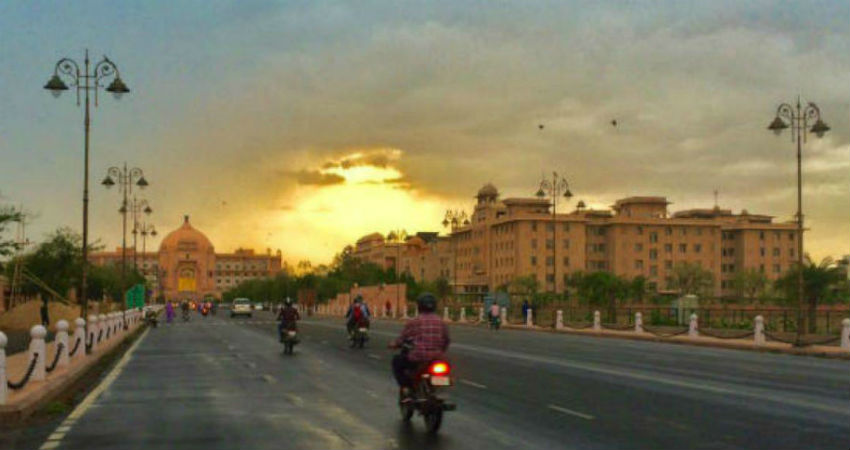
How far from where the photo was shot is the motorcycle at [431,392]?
12.6 m

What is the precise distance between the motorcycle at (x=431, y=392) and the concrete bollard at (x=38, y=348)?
8658mm

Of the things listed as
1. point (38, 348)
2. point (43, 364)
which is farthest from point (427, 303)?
point (43, 364)

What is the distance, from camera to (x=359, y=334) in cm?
3684

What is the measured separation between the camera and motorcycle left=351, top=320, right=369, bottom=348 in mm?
36766

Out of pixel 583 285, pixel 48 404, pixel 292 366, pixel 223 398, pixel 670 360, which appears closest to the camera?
pixel 48 404

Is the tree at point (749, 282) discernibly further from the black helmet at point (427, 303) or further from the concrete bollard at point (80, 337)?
the black helmet at point (427, 303)

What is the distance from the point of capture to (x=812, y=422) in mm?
13828

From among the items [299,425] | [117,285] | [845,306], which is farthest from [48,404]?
[117,285]

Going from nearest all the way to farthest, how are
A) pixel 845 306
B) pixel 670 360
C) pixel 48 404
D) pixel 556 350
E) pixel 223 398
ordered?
pixel 48 404, pixel 223 398, pixel 670 360, pixel 556 350, pixel 845 306

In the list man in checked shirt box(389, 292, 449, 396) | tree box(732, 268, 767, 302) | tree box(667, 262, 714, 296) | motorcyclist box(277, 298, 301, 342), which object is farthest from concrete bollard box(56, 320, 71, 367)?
tree box(732, 268, 767, 302)

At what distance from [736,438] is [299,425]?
17.9 ft

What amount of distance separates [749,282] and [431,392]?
142738mm

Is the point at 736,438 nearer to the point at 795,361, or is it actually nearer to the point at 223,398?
the point at 223,398

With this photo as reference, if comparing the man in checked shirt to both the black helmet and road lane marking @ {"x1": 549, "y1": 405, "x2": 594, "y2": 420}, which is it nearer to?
the black helmet
